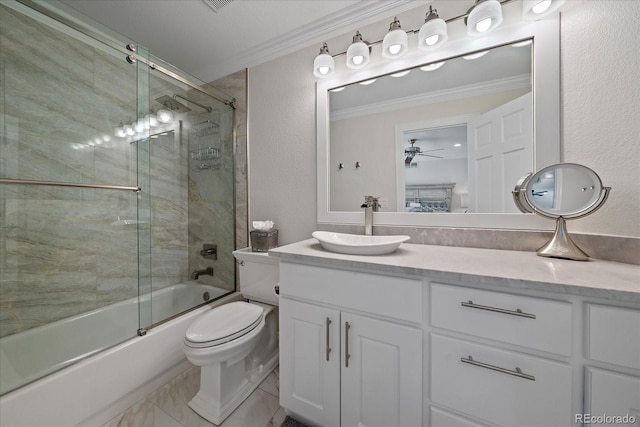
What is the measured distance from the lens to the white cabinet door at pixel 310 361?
971 mm

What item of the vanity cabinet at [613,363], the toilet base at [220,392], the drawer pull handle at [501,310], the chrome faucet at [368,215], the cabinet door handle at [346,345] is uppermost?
the chrome faucet at [368,215]

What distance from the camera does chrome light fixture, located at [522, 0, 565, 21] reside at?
0.97 meters

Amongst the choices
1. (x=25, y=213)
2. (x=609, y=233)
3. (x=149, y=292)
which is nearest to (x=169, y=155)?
(x=25, y=213)

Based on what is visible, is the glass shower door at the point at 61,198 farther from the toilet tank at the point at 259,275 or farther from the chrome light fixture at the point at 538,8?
the chrome light fixture at the point at 538,8

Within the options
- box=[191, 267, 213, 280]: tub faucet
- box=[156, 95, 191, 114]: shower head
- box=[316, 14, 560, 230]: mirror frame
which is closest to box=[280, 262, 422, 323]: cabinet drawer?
box=[316, 14, 560, 230]: mirror frame

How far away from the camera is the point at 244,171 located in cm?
192

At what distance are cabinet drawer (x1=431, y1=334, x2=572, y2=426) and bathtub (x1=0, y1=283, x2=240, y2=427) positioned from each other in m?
1.52

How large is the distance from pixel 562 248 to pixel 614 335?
1.39 ft

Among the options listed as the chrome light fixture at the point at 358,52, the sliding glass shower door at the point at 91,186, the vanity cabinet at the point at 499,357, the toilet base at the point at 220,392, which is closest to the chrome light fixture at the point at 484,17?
the chrome light fixture at the point at 358,52

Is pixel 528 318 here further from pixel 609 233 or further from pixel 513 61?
pixel 513 61

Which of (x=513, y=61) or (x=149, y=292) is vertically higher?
(x=513, y=61)

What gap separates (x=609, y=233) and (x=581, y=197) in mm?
202

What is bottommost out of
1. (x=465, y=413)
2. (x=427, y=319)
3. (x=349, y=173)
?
(x=465, y=413)

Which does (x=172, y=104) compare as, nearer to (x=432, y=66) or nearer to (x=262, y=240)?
(x=262, y=240)
